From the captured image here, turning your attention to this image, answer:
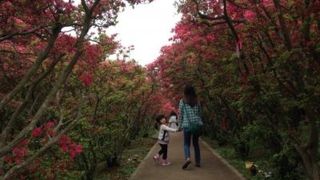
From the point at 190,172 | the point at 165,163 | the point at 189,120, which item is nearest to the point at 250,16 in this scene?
the point at 189,120

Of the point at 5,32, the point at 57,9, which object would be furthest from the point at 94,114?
the point at 57,9

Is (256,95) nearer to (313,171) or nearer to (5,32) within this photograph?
(313,171)

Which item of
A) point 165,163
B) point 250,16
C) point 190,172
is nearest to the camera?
point 250,16

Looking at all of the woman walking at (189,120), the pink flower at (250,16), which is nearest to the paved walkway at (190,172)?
the woman walking at (189,120)

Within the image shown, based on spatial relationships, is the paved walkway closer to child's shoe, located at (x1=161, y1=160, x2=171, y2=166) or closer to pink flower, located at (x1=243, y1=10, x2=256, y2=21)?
child's shoe, located at (x1=161, y1=160, x2=171, y2=166)

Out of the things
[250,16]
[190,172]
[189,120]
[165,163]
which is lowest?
[190,172]

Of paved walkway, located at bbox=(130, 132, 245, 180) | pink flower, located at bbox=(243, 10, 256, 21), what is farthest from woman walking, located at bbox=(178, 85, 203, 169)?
pink flower, located at bbox=(243, 10, 256, 21)

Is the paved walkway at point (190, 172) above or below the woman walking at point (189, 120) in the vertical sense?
below

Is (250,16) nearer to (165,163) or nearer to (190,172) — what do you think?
(190,172)

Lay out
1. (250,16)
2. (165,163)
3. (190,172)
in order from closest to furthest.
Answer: (250,16) → (190,172) → (165,163)

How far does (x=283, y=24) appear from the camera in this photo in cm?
629

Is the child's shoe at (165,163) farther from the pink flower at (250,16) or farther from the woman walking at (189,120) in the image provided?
the pink flower at (250,16)

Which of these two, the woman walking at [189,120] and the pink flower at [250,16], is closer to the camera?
the pink flower at [250,16]

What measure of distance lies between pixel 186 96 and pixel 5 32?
224 inches
